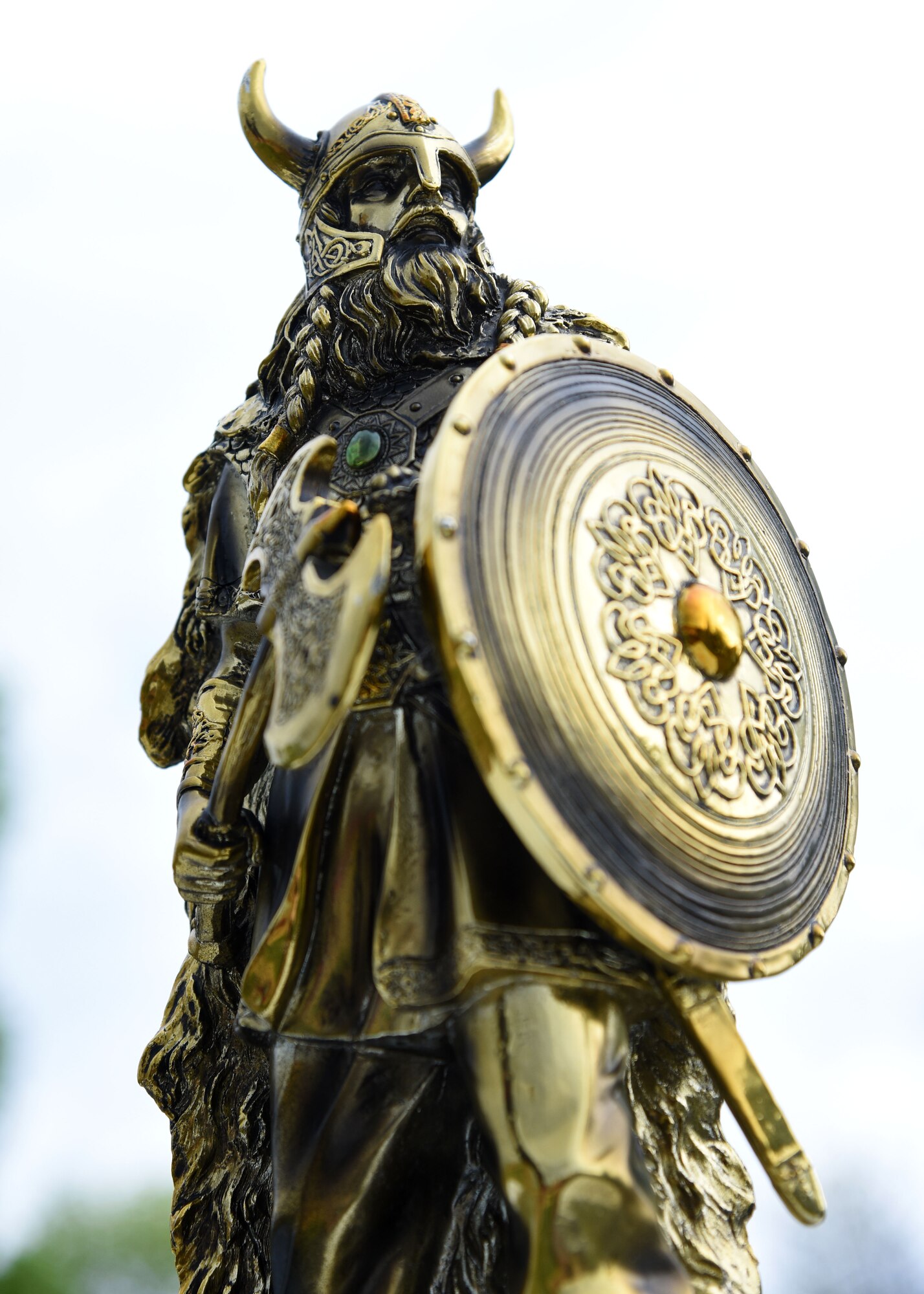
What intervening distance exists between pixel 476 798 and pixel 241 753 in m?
0.39

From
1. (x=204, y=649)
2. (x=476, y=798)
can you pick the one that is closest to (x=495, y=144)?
(x=204, y=649)

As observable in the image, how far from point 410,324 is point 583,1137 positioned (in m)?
1.33

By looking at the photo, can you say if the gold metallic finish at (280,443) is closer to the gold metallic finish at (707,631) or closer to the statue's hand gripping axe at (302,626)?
the statue's hand gripping axe at (302,626)

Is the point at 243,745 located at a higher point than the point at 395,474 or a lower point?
lower

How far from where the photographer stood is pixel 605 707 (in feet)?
6.64

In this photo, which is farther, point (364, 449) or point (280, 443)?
point (280, 443)

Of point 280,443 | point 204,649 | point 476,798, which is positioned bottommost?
point 476,798

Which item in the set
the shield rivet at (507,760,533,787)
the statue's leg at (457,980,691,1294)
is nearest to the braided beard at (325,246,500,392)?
the shield rivet at (507,760,533,787)

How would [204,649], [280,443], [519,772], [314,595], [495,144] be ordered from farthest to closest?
1. [204,649]
2. [495,144]
3. [280,443]
4. [314,595]
5. [519,772]

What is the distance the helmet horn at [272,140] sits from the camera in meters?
2.78

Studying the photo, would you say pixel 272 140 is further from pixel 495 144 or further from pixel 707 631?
pixel 707 631

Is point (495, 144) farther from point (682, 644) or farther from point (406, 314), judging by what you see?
point (682, 644)

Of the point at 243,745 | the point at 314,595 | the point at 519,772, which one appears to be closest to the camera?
the point at 519,772

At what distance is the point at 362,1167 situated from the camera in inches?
89.7
